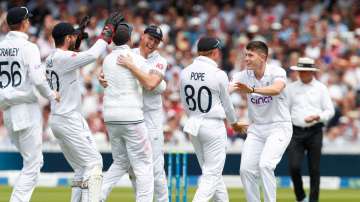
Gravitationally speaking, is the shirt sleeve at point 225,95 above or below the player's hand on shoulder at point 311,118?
→ above

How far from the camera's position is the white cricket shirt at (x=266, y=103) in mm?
13141

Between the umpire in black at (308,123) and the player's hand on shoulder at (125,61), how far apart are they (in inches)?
165

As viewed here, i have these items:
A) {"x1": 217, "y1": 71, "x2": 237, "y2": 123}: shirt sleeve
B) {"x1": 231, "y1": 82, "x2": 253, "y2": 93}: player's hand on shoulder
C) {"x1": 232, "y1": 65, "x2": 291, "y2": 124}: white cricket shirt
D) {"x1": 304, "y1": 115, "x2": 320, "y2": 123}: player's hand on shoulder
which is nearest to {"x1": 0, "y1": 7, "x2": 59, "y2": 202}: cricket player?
{"x1": 217, "y1": 71, "x2": 237, "y2": 123}: shirt sleeve

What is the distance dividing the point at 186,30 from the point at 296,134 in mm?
9097

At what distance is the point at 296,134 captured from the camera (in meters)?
15.9

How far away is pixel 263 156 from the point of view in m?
12.9

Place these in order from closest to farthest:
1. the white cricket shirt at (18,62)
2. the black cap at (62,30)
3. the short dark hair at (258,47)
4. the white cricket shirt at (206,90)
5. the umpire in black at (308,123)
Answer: the white cricket shirt at (18,62) < the black cap at (62,30) < the white cricket shirt at (206,90) < the short dark hair at (258,47) < the umpire in black at (308,123)

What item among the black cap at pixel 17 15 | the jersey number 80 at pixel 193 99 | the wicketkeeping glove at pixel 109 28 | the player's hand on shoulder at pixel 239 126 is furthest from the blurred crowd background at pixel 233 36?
the black cap at pixel 17 15

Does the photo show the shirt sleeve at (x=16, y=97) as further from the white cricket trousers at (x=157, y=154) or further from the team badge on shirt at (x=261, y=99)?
the team badge on shirt at (x=261, y=99)

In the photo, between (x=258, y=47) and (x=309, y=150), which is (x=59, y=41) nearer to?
(x=258, y=47)

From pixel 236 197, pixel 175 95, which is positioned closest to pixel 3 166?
pixel 175 95

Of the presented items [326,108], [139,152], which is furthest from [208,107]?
[326,108]

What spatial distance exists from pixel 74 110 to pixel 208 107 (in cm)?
164

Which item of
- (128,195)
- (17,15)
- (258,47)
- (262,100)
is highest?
(17,15)
